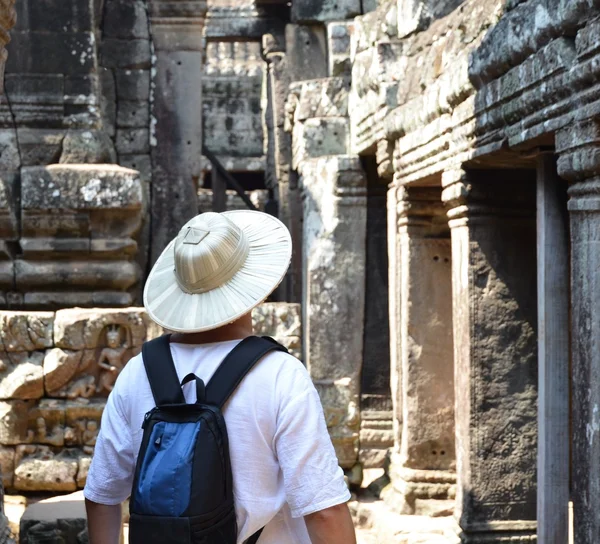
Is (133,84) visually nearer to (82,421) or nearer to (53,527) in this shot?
(82,421)

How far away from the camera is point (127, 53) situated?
29.5ft

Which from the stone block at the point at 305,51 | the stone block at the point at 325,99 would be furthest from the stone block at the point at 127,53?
the stone block at the point at 305,51

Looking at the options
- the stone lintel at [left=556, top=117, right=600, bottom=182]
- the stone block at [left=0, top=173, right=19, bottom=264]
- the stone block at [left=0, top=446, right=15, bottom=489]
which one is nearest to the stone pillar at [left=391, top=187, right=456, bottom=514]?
the stone block at [left=0, top=446, right=15, bottom=489]

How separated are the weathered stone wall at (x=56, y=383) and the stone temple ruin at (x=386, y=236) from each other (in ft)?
0.05

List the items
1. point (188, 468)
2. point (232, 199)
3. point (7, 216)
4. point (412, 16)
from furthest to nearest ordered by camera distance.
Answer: point (232, 199)
point (7, 216)
point (412, 16)
point (188, 468)

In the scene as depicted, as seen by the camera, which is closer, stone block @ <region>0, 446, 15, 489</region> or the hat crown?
the hat crown

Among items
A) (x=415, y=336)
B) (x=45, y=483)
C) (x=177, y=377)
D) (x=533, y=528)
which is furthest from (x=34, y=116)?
(x=177, y=377)

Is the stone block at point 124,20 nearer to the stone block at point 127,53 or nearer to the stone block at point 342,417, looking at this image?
the stone block at point 127,53

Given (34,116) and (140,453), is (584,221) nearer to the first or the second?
(140,453)

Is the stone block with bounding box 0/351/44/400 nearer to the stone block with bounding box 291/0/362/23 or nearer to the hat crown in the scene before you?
the hat crown

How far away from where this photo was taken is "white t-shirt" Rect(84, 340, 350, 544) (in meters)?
Answer: 2.16

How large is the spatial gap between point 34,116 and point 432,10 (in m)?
3.02

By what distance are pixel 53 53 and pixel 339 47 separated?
10.3 ft

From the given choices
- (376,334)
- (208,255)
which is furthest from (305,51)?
(208,255)
